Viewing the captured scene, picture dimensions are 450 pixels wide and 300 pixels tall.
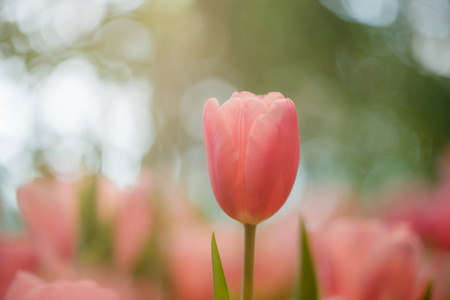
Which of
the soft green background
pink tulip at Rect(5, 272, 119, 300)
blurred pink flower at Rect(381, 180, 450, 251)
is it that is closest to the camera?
pink tulip at Rect(5, 272, 119, 300)

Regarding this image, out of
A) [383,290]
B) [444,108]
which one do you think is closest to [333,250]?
[383,290]

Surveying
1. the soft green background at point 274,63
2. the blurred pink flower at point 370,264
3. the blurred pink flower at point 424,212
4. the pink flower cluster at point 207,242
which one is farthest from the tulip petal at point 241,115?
the soft green background at point 274,63

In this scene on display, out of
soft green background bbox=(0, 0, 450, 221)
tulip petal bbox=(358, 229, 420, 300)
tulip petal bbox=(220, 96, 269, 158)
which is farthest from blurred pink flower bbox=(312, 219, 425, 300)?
soft green background bbox=(0, 0, 450, 221)

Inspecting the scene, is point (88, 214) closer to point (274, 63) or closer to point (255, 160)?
point (255, 160)

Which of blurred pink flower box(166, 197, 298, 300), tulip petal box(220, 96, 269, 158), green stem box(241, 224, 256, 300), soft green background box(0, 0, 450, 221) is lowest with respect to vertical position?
blurred pink flower box(166, 197, 298, 300)

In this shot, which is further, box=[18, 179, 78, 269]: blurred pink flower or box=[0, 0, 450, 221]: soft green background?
box=[0, 0, 450, 221]: soft green background

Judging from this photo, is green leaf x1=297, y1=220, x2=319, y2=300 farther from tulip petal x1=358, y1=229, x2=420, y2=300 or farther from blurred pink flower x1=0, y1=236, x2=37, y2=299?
blurred pink flower x1=0, y1=236, x2=37, y2=299
